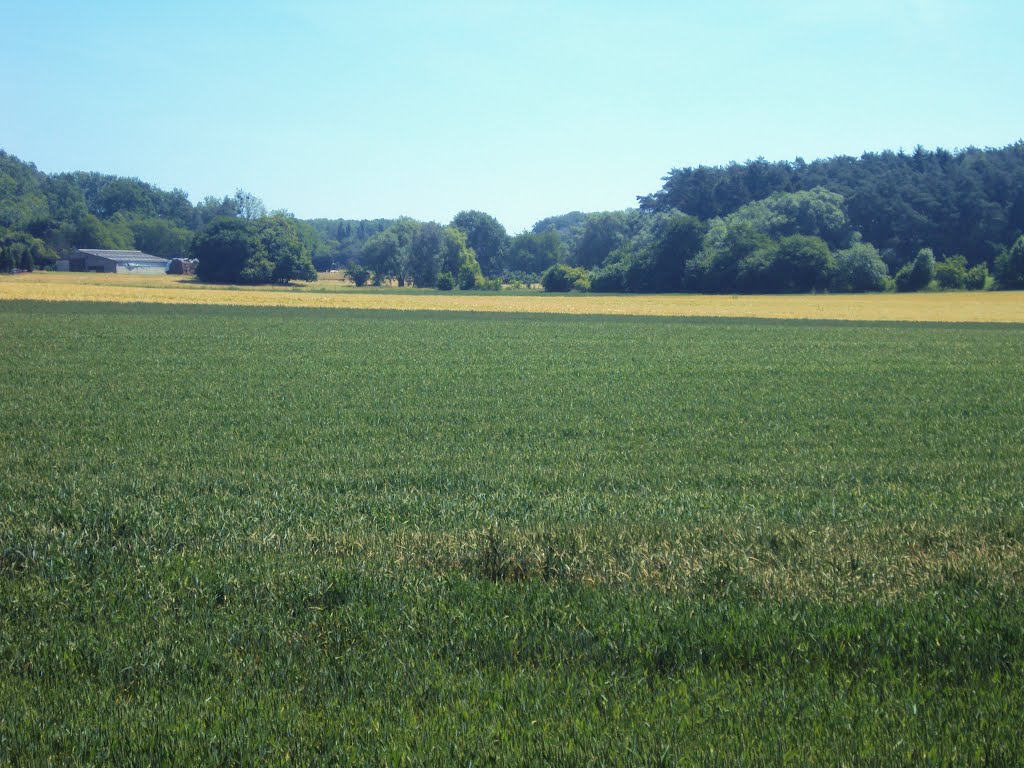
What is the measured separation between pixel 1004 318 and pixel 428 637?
217ft

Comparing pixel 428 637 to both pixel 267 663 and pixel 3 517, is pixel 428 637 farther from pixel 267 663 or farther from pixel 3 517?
pixel 3 517

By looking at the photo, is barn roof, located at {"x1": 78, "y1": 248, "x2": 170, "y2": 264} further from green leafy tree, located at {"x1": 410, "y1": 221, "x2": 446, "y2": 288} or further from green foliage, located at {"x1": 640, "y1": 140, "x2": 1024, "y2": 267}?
green foliage, located at {"x1": 640, "y1": 140, "x2": 1024, "y2": 267}

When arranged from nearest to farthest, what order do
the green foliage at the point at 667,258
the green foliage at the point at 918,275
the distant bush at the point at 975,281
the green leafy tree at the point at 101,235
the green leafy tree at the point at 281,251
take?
the green foliage at the point at 918,275 < the distant bush at the point at 975,281 < the green foliage at the point at 667,258 < the green leafy tree at the point at 281,251 < the green leafy tree at the point at 101,235

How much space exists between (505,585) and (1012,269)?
332 ft

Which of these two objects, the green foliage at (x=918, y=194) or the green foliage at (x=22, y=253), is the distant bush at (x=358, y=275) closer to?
the green foliage at (x=22, y=253)

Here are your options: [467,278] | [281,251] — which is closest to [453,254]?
[467,278]

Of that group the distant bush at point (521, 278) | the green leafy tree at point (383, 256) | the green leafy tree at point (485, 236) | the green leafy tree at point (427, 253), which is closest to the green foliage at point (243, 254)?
the green leafy tree at point (427, 253)

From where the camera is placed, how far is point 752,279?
319 ft

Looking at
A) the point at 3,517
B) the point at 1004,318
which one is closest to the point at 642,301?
the point at 1004,318

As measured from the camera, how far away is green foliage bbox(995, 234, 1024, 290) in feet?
306

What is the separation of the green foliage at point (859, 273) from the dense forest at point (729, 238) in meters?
0.13

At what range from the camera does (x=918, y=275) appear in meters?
94.9

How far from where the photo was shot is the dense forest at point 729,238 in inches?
3807

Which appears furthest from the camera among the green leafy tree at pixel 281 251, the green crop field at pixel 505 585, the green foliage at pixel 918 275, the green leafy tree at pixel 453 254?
the green leafy tree at pixel 453 254
